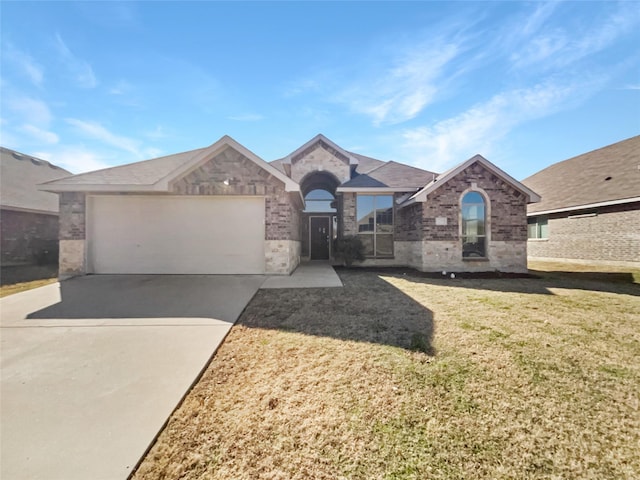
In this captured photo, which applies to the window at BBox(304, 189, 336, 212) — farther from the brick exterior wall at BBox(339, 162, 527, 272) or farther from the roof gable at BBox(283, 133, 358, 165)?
the brick exterior wall at BBox(339, 162, 527, 272)

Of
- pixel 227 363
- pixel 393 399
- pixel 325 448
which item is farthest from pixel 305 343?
pixel 325 448

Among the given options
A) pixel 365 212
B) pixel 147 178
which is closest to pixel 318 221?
pixel 365 212

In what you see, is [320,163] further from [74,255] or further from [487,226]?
[74,255]

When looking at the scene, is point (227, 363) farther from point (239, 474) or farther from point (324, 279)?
point (324, 279)

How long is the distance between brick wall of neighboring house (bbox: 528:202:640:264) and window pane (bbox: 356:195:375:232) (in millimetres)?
11361

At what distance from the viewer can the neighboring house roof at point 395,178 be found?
11594mm

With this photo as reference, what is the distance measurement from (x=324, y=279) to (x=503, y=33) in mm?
8633

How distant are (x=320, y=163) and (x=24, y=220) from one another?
14869mm

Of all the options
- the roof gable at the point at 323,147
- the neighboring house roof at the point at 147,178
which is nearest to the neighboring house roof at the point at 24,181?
the neighboring house roof at the point at 147,178

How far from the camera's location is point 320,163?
1297 cm

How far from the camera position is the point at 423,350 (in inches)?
134

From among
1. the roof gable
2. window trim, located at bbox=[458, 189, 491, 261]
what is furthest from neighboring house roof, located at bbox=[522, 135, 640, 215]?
the roof gable

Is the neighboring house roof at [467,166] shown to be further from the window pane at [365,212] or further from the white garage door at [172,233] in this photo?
the white garage door at [172,233]

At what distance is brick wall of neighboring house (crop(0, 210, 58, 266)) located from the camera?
11.5m
